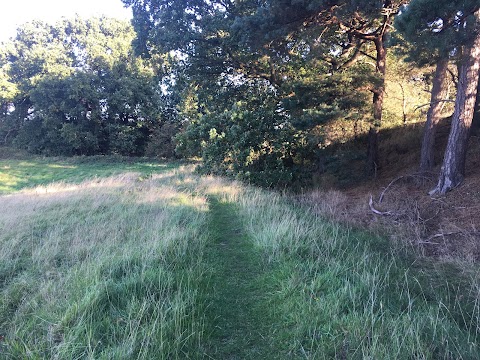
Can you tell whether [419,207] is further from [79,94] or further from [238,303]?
[79,94]

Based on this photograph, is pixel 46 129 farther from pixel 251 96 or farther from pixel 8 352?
pixel 8 352

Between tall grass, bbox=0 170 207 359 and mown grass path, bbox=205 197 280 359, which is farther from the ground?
tall grass, bbox=0 170 207 359

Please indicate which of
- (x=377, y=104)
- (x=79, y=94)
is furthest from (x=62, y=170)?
(x=377, y=104)

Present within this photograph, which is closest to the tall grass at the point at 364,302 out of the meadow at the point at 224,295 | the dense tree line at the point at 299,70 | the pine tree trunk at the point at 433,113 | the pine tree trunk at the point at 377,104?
the meadow at the point at 224,295

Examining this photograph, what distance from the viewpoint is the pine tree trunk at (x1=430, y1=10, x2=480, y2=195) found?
7984 millimetres

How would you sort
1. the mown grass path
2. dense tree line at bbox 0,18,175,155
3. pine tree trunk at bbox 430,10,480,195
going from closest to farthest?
the mown grass path < pine tree trunk at bbox 430,10,480,195 < dense tree line at bbox 0,18,175,155

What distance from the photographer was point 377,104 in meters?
12.1

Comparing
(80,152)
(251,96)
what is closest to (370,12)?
(251,96)

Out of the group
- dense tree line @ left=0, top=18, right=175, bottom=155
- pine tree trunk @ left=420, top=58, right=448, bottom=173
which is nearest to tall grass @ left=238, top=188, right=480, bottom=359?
pine tree trunk @ left=420, top=58, right=448, bottom=173

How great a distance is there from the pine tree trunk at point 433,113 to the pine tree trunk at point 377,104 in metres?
1.65

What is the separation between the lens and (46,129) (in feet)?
116

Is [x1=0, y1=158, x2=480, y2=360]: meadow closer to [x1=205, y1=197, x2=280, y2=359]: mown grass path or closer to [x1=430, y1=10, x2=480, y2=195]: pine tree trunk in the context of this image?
[x1=205, y1=197, x2=280, y2=359]: mown grass path

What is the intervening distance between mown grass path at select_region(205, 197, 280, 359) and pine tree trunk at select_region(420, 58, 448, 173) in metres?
7.73

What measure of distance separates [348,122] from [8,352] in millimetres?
10916
